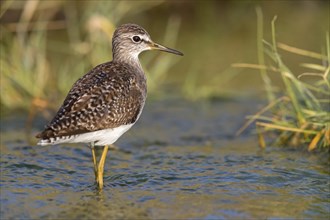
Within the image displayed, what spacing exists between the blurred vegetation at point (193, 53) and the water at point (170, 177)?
1.46 feet

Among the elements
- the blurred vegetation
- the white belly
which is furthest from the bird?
the blurred vegetation

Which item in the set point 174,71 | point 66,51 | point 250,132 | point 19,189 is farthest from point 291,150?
point 66,51

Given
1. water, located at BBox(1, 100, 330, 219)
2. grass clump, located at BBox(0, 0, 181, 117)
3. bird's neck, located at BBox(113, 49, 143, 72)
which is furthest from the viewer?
grass clump, located at BBox(0, 0, 181, 117)

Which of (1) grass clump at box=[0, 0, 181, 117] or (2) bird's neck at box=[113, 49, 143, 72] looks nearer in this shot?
(2) bird's neck at box=[113, 49, 143, 72]

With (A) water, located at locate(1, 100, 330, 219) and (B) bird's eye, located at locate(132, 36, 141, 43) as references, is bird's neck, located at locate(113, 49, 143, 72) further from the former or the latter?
(A) water, located at locate(1, 100, 330, 219)

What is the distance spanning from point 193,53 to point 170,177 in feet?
17.5

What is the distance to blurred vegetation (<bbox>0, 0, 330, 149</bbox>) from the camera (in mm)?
8234

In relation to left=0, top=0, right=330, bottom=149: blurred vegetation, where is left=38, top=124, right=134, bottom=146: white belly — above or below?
below

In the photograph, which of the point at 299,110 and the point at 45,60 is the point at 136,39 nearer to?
the point at 299,110

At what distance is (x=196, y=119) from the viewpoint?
9812 mm

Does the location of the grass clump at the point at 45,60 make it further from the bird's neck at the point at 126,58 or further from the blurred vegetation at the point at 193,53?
the bird's neck at the point at 126,58

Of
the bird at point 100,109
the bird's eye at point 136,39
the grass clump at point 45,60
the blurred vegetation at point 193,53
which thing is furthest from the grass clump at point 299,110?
the grass clump at point 45,60

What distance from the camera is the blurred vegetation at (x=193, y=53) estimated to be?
823cm

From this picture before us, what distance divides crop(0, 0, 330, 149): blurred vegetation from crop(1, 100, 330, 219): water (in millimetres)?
444
